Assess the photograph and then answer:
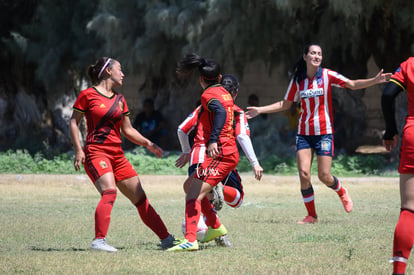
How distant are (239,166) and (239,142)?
31.8 feet

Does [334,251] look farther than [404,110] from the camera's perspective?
No

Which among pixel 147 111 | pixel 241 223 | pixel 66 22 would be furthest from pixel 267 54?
pixel 241 223

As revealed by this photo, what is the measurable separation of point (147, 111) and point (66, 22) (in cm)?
314

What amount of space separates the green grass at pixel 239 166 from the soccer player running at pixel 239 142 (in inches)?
353

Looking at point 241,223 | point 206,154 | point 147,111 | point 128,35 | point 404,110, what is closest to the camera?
point 206,154

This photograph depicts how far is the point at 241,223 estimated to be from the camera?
10.3 meters

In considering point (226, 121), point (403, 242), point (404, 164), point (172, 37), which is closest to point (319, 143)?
point (226, 121)

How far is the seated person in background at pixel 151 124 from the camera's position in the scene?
21.0 meters

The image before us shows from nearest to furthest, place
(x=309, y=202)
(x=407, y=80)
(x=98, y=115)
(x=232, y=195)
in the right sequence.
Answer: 1. (x=407, y=80)
2. (x=98, y=115)
3. (x=232, y=195)
4. (x=309, y=202)

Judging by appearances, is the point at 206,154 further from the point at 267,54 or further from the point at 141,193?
the point at 267,54

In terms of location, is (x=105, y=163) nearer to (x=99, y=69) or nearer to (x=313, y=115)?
(x=99, y=69)

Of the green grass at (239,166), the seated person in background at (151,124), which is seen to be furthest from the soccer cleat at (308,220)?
the seated person in background at (151,124)

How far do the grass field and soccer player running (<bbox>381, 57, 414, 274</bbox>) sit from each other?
758 millimetres

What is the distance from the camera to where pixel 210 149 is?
7609mm
